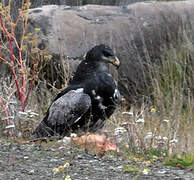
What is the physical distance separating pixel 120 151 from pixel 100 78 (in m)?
1.13

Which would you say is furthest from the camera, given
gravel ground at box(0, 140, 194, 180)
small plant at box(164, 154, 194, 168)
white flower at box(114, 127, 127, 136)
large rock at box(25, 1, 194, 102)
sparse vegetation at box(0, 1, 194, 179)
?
large rock at box(25, 1, 194, 102)

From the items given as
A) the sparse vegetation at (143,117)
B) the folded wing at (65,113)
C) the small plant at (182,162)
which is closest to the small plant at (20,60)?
the sparse vegetation at (143,117)

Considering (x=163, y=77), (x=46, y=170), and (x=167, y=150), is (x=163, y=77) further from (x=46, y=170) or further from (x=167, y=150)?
(x=46, y=170)

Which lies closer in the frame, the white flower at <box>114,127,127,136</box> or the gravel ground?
the gravel ground

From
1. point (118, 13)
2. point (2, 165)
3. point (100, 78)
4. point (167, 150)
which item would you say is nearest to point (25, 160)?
point (2, 165)

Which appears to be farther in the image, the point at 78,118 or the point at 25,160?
the point at 78,118

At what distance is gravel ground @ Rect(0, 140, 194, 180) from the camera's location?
3.70m

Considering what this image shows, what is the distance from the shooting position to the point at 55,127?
216 inches

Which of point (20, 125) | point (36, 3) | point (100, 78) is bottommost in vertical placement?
point (20, 125)

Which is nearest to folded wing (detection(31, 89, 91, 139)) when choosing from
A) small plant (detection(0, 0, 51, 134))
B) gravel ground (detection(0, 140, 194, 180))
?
small plant (detection(0, 0, 51, 134))

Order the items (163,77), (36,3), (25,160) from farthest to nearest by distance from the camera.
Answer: (36,3)
(163,77)
(25,160)

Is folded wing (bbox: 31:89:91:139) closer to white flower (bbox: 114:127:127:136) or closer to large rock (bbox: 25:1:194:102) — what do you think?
white flower (bbox: 114:127:127:136)

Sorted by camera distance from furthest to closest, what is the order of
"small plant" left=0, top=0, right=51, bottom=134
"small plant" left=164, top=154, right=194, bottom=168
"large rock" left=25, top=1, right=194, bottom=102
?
"large rock" left=25, top=1, right=194, bottom=102, "small plant" left=0, top=0, right=51, bottom=134, "small plant" left=164, top=154, right=194, bottom=168

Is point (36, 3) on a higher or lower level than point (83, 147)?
higher
